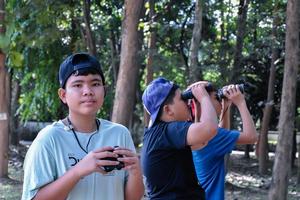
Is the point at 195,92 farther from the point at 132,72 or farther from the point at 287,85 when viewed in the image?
the point at 132,72

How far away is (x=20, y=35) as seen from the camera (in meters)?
8.98

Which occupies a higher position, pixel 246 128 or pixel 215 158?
pixel 246 128

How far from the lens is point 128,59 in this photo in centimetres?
812

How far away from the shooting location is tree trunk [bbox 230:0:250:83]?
393 inches

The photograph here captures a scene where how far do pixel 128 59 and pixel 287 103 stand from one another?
2643 millimetres

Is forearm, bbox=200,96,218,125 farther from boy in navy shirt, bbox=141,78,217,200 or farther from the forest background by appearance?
the forest background

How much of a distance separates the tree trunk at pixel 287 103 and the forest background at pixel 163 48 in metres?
0.01

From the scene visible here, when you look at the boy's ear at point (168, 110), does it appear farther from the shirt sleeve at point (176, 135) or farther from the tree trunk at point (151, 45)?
the tree trunk at point (151, 45)

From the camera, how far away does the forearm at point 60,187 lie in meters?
1.72

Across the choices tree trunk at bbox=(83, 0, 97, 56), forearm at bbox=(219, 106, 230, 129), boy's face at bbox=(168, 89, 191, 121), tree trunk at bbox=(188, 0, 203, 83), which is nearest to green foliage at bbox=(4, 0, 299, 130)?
tree trunk at bbox=(83, 0, 97, 56)

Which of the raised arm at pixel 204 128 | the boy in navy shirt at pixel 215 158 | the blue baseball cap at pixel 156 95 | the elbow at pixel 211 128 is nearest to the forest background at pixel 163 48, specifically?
the boy in navy shirt at pixel 215 158

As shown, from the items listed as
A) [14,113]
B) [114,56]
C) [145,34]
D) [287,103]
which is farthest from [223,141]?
[14,113]

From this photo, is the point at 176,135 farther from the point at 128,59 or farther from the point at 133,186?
the point at 128,59

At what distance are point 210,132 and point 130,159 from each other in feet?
2.81
